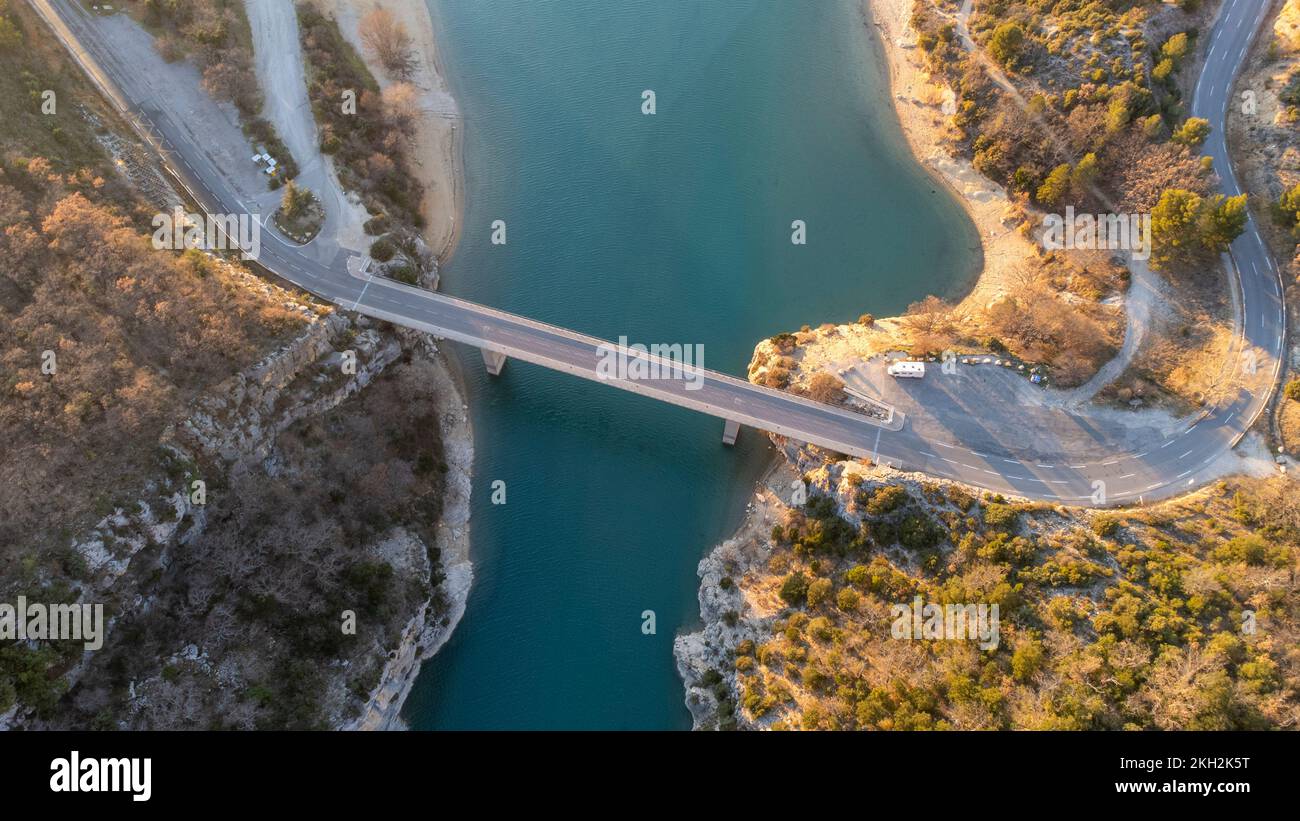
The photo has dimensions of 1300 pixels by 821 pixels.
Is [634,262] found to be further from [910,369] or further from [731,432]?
[910,369]

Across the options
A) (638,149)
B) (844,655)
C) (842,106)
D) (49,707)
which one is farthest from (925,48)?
(49,707)

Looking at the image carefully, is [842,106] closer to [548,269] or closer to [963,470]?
[548,269]

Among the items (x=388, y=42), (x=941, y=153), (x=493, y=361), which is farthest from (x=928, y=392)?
(x=388, y=42)

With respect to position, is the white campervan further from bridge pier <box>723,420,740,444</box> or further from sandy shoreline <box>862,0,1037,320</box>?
bridge pier <box>723,420,740,444</box>

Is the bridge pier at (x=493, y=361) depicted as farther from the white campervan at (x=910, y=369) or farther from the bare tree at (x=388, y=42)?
the bare tree at (x=388, y=42)

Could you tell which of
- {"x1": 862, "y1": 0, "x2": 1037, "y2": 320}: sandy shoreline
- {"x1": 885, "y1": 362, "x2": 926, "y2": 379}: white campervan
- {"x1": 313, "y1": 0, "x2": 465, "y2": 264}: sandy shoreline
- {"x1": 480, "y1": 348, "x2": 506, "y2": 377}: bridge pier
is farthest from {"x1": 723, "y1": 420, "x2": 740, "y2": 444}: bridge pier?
{"x1": 313, "y1": 0, "x2": 465, "y2": 264}: sandy shoreline

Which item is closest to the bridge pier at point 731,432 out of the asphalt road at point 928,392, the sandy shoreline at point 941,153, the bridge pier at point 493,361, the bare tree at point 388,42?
the asphalt road at point 928,392
